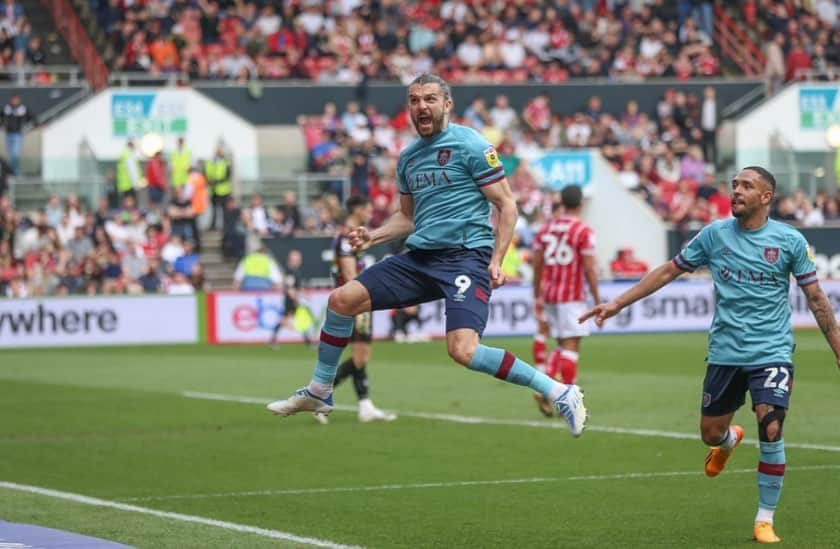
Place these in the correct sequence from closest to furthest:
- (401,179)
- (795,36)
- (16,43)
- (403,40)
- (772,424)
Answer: (772,424), (401,179), (16,43), (403,40), (795,36)

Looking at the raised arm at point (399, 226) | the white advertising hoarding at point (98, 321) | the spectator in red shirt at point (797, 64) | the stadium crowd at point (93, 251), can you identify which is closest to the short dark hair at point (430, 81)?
the raised arm at point (399, 226)

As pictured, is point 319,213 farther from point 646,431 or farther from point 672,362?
point 646,431

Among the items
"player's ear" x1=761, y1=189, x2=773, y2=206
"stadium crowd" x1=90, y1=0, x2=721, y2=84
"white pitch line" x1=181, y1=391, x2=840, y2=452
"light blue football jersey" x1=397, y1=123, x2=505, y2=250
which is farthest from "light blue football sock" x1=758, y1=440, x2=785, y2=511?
"stadium crowd" x1=90, y1=0, x2=721, y2=84

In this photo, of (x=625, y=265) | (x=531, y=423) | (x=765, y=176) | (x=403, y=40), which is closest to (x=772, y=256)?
(x=765, y=176)

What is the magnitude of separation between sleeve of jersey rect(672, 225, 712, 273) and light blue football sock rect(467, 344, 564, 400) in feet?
4.02

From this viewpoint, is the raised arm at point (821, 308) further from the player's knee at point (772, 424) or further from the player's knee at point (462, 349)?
the player's knee at point (462, 349)

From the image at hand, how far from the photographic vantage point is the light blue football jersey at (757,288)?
30.7ft

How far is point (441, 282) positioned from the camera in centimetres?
1039

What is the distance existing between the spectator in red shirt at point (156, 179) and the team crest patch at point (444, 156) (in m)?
24.1

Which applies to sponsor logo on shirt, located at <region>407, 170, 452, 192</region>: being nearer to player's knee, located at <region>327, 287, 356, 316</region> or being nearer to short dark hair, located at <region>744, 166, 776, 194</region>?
player's knee, located at <region>327, 287, 356, 316</region>

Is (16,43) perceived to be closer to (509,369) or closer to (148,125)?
(148,125)

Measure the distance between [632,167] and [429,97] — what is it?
26.9 m

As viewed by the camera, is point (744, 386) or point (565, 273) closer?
point (744, 386)

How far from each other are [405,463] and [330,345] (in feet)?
8.90
